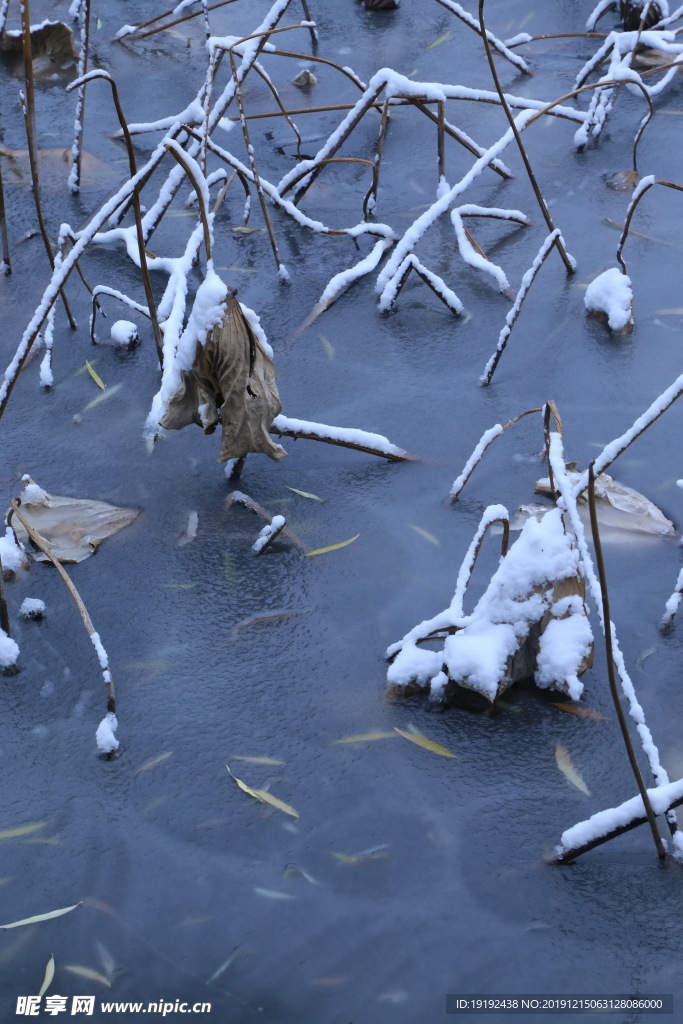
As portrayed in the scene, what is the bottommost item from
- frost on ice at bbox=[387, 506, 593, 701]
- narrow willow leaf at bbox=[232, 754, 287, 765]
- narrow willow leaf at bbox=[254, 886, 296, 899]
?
narrow willow leaf at bbox=[254, 886, 296, 899]

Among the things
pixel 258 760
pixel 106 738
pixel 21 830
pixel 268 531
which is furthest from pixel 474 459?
pixel 21 830

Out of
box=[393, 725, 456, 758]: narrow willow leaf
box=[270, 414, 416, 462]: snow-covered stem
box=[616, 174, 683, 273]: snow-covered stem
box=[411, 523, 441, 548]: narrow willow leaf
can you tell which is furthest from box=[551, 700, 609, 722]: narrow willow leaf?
box=[616, 174, 683, 273]: snow-covered stem

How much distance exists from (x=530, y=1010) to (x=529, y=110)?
6.60 ft

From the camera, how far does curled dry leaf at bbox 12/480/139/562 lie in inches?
60.1

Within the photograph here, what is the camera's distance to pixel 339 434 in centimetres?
162

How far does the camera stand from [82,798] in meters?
1.22

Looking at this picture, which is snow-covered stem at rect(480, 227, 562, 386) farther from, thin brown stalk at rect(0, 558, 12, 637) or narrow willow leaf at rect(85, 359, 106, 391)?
thin brown stalk at rect(0, 558, 12, 637)

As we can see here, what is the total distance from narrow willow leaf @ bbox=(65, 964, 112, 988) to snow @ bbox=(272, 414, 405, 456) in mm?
882

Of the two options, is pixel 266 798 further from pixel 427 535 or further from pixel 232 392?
pixel 232 392

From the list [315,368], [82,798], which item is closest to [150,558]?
[82,798]

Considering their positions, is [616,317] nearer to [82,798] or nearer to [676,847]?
[676,847]

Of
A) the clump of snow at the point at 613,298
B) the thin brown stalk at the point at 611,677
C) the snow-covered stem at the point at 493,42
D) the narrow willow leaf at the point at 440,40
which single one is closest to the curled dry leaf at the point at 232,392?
the thin brown stalk at the point at 611,677

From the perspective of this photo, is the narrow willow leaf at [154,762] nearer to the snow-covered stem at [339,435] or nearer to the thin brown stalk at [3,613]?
the thin brown stalk at [3,613]

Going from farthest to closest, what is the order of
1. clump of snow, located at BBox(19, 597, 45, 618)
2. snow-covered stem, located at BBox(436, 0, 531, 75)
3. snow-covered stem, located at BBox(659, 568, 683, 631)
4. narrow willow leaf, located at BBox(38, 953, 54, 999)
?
snow-covered stem, located at BBox(436, 0, 531, 75), clump of snow, located at BBox(19, 597, 45, 618), snow-covered stem, located at BBox(659, 568, 683, 631), narrow willow leaf, located at BBox(38, 953, 54, 999)
